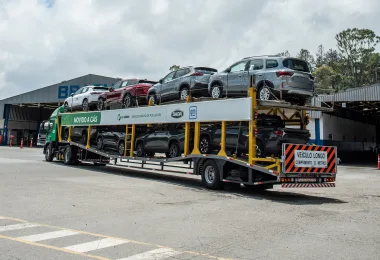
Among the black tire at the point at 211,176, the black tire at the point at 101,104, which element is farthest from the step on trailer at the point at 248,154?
the black tire at the point at 101,104

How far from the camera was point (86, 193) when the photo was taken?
10672 millimetres

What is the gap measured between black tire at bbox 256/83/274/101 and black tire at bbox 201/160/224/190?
2.53 meters

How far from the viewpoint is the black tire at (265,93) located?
11195 mm

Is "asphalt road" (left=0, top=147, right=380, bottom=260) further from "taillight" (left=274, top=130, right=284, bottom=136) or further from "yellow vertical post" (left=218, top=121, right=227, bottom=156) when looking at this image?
"taillight" (left=274, top=130, right=284, bottom=136)

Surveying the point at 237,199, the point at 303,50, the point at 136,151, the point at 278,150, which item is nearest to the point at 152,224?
the point at 237,199

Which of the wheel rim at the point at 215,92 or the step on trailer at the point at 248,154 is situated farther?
the wheel rim at the point at 215,92

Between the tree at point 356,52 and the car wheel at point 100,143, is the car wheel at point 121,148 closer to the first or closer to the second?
the car wheel at point 100,143

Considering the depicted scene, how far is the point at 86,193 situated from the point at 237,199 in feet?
13.8

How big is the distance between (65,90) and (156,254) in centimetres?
4410

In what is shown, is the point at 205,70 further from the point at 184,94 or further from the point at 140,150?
the point at 140,150

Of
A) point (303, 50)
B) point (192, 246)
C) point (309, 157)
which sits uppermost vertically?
point (303, 50)

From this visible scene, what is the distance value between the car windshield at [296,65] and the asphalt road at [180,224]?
3.86 m

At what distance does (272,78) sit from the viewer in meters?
11.2

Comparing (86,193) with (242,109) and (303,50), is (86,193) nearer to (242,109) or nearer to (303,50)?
(242,109)
